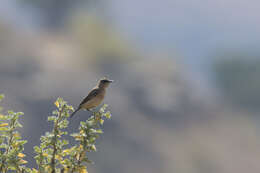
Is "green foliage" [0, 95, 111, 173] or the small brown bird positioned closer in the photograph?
"green foliage" [0, 95, 111, 173]

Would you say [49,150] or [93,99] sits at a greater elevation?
[93,99]

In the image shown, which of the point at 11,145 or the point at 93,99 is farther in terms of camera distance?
the point at 93,99

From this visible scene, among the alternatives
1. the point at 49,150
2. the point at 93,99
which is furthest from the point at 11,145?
the point at 93,99

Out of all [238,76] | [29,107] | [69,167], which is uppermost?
[238,76]

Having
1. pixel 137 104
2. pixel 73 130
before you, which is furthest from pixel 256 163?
pixel 73 130

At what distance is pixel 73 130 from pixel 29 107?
5.87 metres

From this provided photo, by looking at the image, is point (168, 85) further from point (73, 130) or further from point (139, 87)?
point (73, 130)

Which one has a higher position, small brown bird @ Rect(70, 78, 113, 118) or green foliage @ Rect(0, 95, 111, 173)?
small brown bird @ Rect(70, 78, 113, 118)

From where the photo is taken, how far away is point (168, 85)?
72500 millimetres

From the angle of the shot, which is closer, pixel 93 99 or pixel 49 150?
pixel 49 150

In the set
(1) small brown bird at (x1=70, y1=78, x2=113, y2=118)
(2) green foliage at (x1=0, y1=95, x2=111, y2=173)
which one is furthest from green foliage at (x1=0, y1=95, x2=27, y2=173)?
(1) small brown bird at (x1=70, y1=78, x2=113, y2=118)

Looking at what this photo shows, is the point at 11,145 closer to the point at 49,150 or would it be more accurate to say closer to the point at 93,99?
the point at 49,150

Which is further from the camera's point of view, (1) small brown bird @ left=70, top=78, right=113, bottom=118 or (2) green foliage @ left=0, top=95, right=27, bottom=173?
(1) small brown bird @ left=70, top=78, right=113, bottom=118

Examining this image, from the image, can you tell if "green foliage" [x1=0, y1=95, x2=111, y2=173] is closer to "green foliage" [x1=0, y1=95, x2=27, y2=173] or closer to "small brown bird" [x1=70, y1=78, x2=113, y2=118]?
"green foliage" [x1=0, y1=95, x2=27, y2=173]
